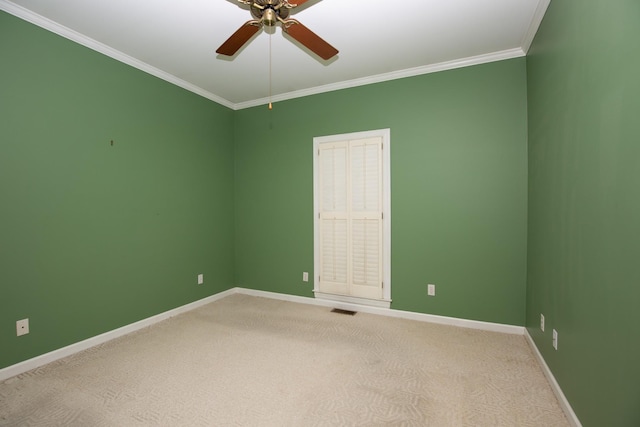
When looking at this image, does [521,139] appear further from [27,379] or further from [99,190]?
[27,379]

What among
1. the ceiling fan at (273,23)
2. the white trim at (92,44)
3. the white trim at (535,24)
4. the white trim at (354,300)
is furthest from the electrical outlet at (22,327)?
the white trim at (535,24)

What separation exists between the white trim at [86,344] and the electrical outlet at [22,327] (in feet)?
0.71

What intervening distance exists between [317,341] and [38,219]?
8.15 feet

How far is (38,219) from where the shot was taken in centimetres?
217

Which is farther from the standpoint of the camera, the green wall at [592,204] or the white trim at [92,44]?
the white trim at [92,44]

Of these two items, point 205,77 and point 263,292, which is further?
point 263,292

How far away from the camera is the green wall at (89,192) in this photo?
6.75ft

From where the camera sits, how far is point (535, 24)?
2230mm

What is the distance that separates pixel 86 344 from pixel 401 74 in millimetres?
4037

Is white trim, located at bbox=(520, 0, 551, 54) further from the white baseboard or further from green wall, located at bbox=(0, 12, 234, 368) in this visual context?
green wall, located at bbox=(0, 12, 234, 368)

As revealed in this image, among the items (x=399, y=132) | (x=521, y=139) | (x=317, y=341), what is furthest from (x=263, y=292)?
(x=521, y=139)

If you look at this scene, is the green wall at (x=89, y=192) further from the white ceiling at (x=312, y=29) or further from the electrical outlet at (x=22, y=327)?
the white ceiling at (x=312, y=29)

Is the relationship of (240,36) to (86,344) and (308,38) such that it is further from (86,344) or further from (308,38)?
(86,344)

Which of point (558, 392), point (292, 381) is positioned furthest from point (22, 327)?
point (558, 392)
